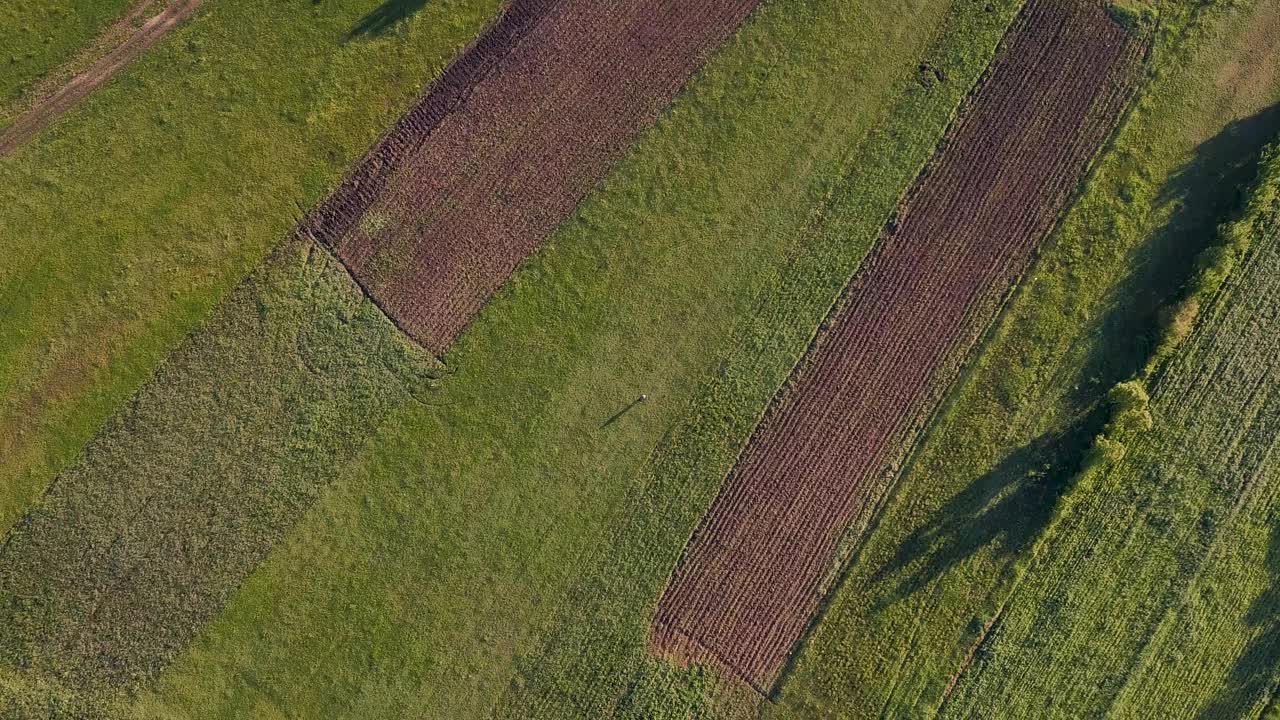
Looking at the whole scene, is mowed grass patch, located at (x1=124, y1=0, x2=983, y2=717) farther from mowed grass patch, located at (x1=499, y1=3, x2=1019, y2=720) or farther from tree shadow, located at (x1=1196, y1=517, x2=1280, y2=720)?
tree shadow, located at (x1=1196, y1=517, x2=1280, y2=720)

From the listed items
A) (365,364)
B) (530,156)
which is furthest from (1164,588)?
(365,364)

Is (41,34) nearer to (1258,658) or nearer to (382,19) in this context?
(382,19)

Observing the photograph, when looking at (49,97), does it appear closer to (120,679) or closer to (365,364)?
(365,364)

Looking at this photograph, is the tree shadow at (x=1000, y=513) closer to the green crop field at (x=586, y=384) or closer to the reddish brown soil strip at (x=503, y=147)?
the green crop field at (x=586, y=384)

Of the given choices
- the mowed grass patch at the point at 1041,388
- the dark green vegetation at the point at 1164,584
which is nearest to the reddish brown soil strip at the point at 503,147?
the mowed grass patch at the point at 1041,388

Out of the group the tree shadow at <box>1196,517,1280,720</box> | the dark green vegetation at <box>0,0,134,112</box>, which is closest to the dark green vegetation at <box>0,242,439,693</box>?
the dark green vegetation at <box>0,0,134,112</box>
